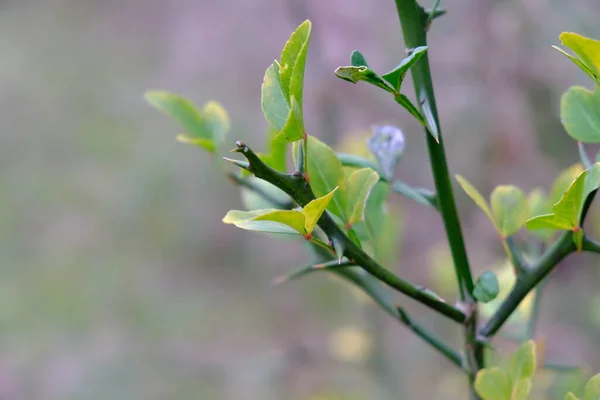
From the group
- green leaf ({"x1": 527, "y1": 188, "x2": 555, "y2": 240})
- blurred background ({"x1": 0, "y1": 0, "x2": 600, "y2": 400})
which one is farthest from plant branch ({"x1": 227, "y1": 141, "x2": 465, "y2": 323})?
blurred background ({"x1": 0, "y1": 0, "x2": 600, "y2": 400})

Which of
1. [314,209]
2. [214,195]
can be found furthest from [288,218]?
[214,195]

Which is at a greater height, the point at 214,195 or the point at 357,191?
the point at 357,191

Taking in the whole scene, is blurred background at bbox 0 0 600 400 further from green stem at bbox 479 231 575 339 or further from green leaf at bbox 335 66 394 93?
green leaf at bbox 335 66 394 93

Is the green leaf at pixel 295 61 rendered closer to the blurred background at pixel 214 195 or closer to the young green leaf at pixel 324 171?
the young green leaf at pixel 324 171

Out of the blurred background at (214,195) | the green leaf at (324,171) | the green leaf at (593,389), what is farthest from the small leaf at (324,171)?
the blurred background at (214,195)

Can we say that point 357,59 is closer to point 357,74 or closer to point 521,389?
point 357,74

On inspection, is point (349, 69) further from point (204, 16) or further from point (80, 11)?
point (80, 11)

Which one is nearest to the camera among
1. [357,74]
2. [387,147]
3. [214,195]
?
[357,74]
